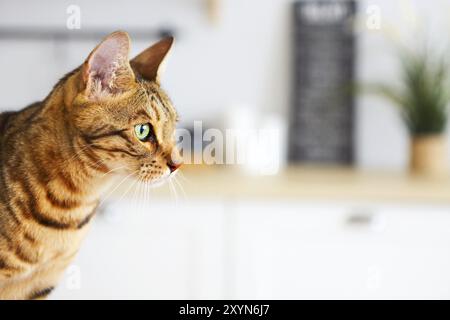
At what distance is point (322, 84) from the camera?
1.41 metres

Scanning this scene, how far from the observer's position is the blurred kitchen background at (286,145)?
94 centimetres

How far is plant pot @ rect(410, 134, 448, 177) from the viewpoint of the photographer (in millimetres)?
1229

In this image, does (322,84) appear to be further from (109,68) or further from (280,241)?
(109,68)

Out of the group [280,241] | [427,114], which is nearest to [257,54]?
[427,114]

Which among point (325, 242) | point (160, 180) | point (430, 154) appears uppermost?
point (160, 180)

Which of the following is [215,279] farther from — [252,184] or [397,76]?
[397,76]

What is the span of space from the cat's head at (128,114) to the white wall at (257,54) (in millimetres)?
1152

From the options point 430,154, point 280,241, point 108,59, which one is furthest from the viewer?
point 430,154

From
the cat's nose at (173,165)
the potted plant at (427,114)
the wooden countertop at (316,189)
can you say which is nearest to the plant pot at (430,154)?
the potted plant at (427,114)

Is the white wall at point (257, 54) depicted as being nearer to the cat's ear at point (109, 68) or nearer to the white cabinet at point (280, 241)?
the white cabinet at point (280, 241)

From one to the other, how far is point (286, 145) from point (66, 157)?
1.25 metres

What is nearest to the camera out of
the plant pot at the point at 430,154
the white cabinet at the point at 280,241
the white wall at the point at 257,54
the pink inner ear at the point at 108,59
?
the pink inner ear at the point at 108,59

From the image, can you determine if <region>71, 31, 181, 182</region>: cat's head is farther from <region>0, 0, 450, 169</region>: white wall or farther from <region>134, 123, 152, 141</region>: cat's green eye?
<region>0, 0, 450, 169</region>: white wall

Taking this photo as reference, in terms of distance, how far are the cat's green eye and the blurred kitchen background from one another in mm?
550
